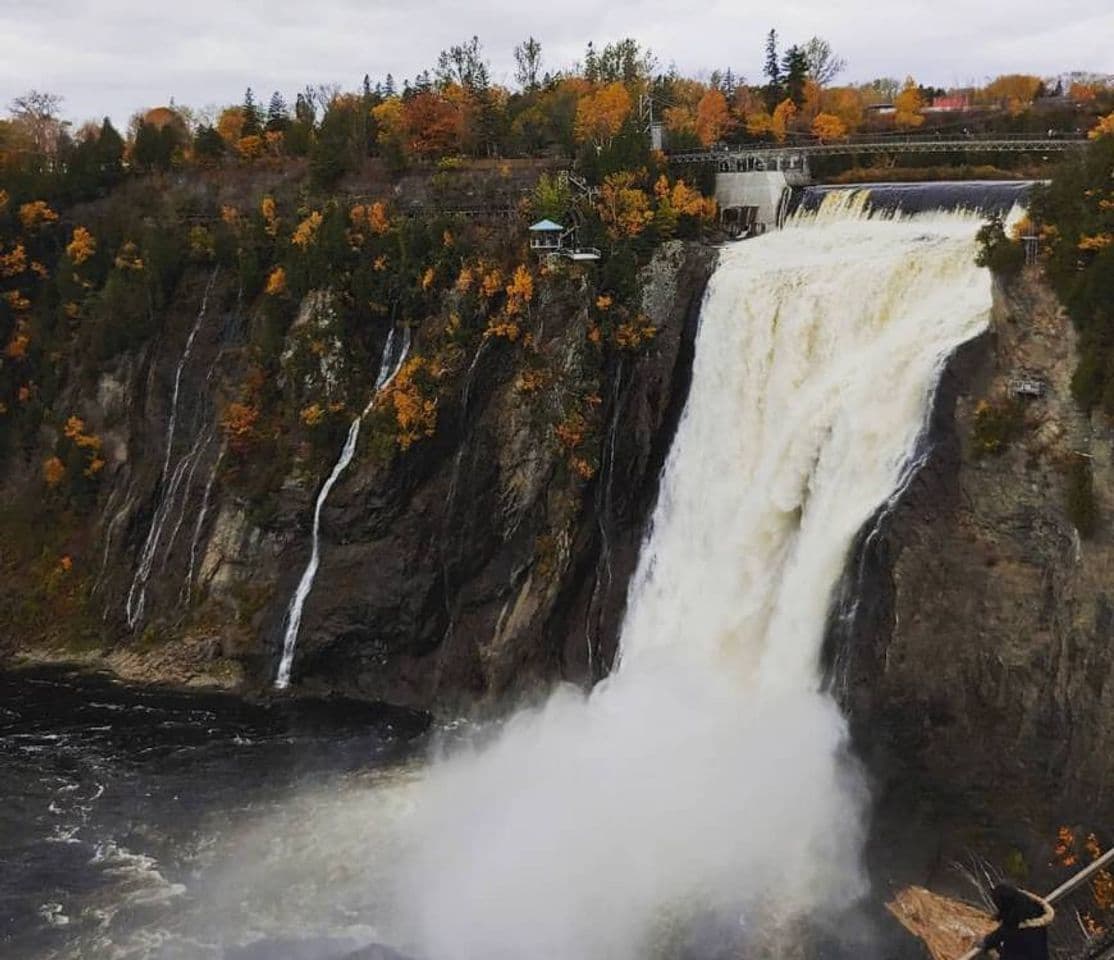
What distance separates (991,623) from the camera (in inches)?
957

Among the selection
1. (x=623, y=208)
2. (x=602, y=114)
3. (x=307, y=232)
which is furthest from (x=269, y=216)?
(x=602, y=114)

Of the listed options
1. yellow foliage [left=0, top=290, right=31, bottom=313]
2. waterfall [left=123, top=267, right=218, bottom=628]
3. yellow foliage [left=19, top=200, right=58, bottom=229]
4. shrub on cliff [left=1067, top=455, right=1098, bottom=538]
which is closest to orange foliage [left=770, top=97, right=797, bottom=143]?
waterfall [left=123, top=267, right=218, bottom=628]

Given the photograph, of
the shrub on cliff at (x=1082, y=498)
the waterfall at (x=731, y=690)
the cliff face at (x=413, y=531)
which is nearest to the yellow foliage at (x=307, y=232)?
the cliff face at (x=413, y=531)

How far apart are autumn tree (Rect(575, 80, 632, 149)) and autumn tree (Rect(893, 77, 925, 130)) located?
16.1 m

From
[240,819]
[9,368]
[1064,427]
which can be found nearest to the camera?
[1064,427]

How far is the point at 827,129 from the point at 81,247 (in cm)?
3741

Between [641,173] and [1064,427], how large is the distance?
2138 cm

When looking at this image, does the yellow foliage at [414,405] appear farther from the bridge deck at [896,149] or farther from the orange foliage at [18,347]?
the orange foliage at [18,347]

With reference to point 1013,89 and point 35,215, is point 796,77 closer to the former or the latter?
point 1013,89

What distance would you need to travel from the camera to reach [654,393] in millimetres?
A: 34406

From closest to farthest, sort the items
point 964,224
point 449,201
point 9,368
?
point 964,224 < point 449,201 < point 9,368

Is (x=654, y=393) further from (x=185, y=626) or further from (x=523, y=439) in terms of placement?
(x=185, y=626)

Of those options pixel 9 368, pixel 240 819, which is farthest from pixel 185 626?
pixel 9 368

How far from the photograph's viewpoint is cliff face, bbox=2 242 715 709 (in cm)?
3444
